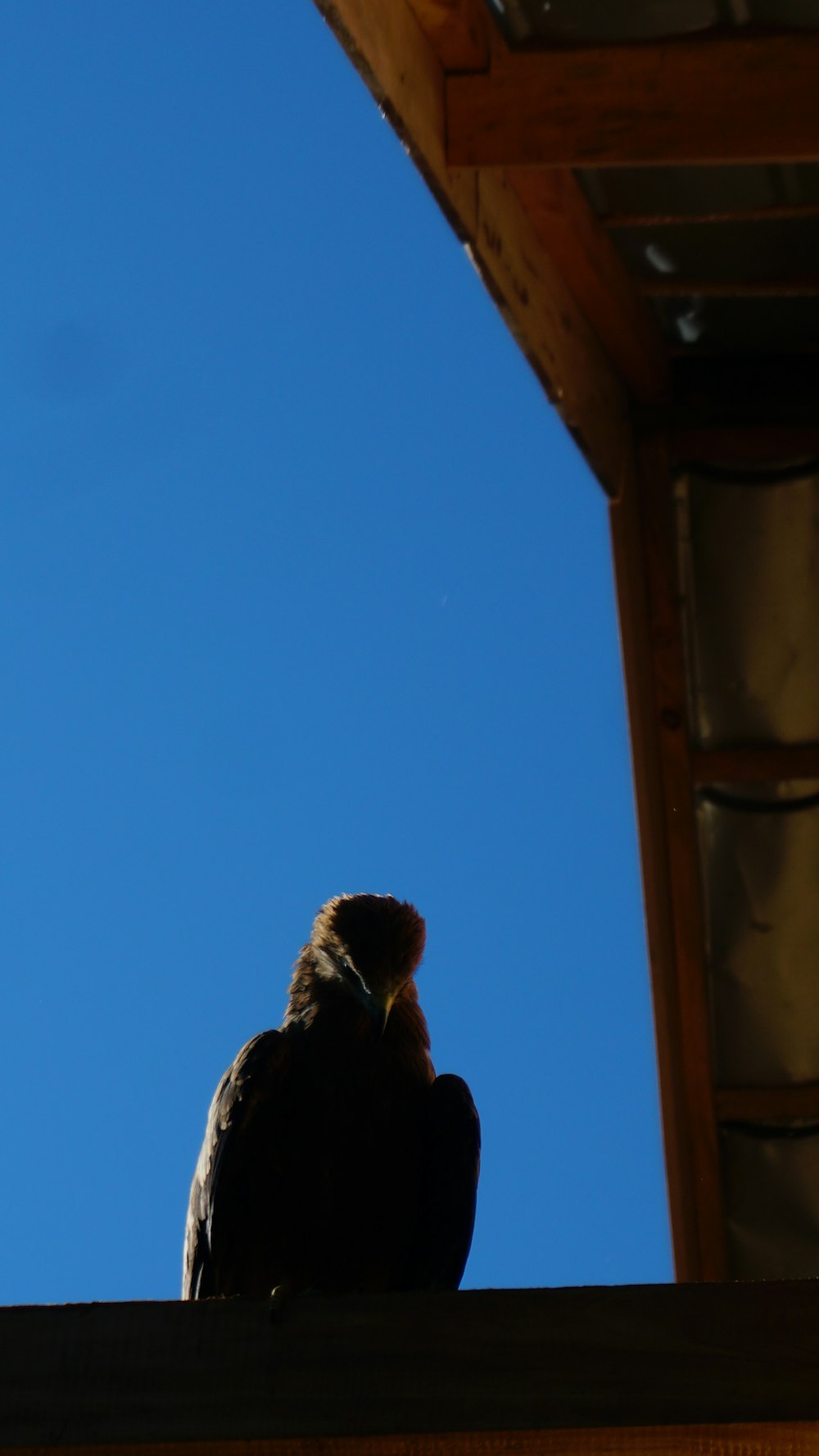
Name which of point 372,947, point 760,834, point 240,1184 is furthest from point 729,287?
point 240,1184

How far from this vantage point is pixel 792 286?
5332 mm

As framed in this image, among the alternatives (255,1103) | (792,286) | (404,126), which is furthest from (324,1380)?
(792,286)

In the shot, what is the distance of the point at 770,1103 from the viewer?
18.6 ft

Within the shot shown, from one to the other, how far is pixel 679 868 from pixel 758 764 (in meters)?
0.43

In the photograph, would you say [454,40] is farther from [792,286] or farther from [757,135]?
[792,286]

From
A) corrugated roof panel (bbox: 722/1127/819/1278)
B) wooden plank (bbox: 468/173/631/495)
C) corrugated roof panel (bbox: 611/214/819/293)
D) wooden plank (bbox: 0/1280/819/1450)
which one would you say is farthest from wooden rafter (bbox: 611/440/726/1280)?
wooden plank (bbox: 0/1280/819/1450)

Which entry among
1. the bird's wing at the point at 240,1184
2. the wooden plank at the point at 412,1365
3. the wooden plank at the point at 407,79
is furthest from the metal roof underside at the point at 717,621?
the wooden plank at the point at 412,1365

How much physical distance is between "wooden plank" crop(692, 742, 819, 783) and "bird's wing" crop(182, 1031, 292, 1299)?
2.61 metres

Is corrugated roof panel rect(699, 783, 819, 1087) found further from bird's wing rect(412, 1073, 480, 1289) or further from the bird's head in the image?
bird's wing rect(412, 1073, 480, 1289)

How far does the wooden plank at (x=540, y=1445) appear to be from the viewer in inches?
69.8

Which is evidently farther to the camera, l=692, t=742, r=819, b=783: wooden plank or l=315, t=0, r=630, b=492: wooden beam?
l=692, t=742, r=819, b=783: wooden plank

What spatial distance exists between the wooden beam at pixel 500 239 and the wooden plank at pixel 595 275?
1.4 inches

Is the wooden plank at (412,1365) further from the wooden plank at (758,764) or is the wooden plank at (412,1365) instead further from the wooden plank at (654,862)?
the wooden plank at (758,764)

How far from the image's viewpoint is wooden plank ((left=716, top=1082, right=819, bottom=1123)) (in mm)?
5664
